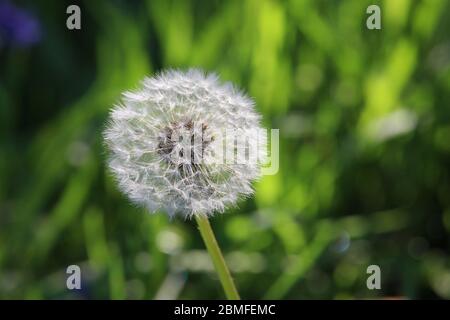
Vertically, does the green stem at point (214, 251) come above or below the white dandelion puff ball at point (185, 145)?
below

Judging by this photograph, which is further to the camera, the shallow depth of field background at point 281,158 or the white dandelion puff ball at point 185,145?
the shallow depth of field background at point 281,158

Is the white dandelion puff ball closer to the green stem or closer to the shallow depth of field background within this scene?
the green stem

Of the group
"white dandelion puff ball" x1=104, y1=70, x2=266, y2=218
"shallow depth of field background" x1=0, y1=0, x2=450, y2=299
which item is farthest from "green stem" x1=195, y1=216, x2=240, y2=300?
"shallow depth of field background" x1=0, y1=0, x2=450, y2=299

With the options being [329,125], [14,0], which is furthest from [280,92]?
[14,0]

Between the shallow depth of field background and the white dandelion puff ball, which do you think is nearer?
the white dandelion puff ball

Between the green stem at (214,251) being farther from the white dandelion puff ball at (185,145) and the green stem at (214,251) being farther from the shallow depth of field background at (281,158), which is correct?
the shallow depth of field background at (281,158)

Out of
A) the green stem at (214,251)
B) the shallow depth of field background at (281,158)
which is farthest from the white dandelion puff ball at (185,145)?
the shallow depth of field background at (281,158)

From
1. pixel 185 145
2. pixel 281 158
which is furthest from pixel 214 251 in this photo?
pixel 281 158
